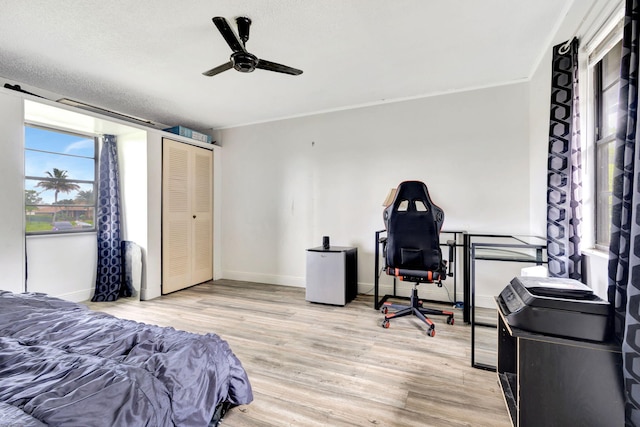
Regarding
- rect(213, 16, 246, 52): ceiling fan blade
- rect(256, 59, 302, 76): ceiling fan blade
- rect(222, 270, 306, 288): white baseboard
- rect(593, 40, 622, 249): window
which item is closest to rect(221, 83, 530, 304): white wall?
rect(222, 270, 306, 288): white baseboard

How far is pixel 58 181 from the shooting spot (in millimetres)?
3443

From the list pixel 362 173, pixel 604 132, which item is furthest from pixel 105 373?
pixel 362 173

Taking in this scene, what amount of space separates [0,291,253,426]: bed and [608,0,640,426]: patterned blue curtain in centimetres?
159

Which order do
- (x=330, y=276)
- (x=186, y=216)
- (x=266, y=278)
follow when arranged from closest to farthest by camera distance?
1. (x=330, y=276)
2. (x=186, y=216)
3. (x=266, y=278)

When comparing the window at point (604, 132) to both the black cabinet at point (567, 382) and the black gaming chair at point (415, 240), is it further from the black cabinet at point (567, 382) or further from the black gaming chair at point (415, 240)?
the black gaming chair at point (415, 240)

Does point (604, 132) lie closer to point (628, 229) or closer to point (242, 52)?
point (628, 229)

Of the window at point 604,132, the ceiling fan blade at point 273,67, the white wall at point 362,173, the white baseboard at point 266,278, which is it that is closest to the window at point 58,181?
A: the white wall at point 362,173

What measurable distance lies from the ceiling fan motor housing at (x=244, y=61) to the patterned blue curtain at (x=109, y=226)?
2651 millimetres

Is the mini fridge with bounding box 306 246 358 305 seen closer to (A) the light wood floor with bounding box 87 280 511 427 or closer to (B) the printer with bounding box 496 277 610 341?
(A) the light wood floor with bounding box 87 280 511 427

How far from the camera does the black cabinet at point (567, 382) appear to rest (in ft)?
3.49

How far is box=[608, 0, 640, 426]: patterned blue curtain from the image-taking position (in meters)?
0.96

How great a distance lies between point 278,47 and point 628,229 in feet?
8.29

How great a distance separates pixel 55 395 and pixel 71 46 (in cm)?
273

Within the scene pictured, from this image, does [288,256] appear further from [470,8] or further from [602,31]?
[602,31]
